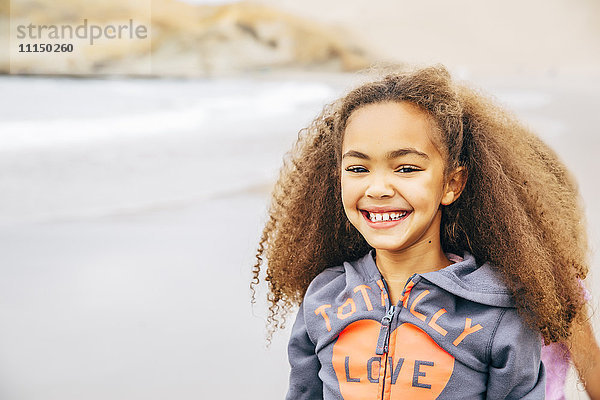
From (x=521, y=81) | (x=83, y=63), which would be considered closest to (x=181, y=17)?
(x=83, y=63)

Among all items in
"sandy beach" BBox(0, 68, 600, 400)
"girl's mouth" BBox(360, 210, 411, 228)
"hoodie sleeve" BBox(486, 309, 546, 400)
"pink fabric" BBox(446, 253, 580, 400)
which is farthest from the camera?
"sandy beach" BBox(0, 68, 600, 400)

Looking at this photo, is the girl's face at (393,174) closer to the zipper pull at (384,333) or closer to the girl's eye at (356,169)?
the girl's eye at (356,169)

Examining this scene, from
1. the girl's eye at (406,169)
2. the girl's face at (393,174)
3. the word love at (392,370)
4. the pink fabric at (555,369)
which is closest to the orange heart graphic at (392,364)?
the word love at (392,370)

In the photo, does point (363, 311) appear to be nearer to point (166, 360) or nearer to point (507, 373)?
point (507, 373)

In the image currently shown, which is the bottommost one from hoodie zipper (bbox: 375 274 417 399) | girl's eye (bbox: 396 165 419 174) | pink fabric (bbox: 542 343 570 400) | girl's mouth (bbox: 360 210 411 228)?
pink fabric (bbox: 542 343 570 400)

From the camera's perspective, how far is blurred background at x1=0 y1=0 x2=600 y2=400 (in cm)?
269

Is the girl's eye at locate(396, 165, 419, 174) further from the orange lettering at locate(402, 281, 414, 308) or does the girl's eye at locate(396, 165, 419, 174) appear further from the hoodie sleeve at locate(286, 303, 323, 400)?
the hoodie sleeve at locate(286, 303, 323, 400)

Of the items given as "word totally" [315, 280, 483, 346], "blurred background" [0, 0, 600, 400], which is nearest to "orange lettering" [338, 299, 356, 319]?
"word totally" [315, 280, 483, 346]

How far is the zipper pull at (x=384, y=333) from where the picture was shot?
1.34m

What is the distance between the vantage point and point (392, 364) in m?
1.33

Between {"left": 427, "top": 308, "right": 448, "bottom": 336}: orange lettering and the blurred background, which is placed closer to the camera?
{"left": 427, "top": 308, "right": 448, "bottom": 336}: orange lettering

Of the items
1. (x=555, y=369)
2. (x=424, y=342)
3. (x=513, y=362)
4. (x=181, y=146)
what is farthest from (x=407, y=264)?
(x=181, y=146)

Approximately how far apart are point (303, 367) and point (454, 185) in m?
0.44

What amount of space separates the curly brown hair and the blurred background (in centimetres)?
15
